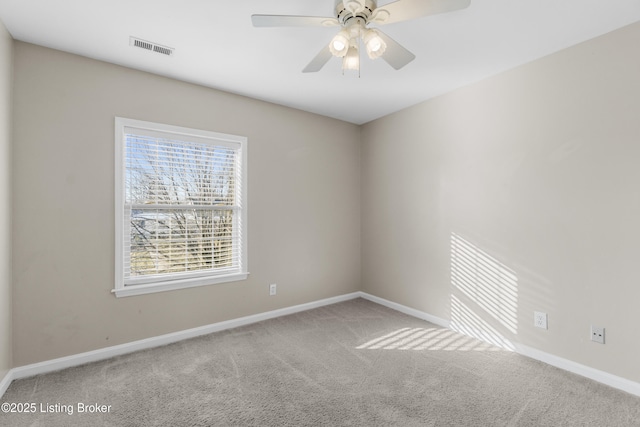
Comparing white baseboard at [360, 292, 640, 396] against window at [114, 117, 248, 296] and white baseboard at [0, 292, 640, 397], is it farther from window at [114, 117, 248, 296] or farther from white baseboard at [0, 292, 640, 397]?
window at [114, 117, 248, 296]

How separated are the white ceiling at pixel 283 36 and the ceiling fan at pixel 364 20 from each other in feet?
1.10

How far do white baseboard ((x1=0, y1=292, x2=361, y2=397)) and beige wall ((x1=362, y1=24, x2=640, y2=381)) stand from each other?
5.48 feet

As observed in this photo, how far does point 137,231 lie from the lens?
9.29ft

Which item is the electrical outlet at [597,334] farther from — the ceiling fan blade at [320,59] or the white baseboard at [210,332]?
the ceiling fan blade at [320,59]

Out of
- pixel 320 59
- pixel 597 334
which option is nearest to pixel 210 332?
pixel 320 59

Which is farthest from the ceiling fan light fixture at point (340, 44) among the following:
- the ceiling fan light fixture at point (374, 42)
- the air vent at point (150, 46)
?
the air vent at point (150, 46)

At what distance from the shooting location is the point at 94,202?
259 centimetres

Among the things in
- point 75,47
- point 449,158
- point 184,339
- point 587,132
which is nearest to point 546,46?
point 587,132

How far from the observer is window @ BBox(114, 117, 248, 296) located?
2.76 meters

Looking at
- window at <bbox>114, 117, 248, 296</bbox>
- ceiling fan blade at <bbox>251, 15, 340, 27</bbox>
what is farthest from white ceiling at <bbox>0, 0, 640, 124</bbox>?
window at <bbox>114, 117, 248, 296</bbox>

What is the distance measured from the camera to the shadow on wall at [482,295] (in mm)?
2797

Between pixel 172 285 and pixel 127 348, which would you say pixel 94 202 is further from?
pixel 127 348

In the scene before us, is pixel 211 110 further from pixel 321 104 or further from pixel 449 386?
pixel 449 386

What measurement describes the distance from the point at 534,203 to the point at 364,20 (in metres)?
2.05
